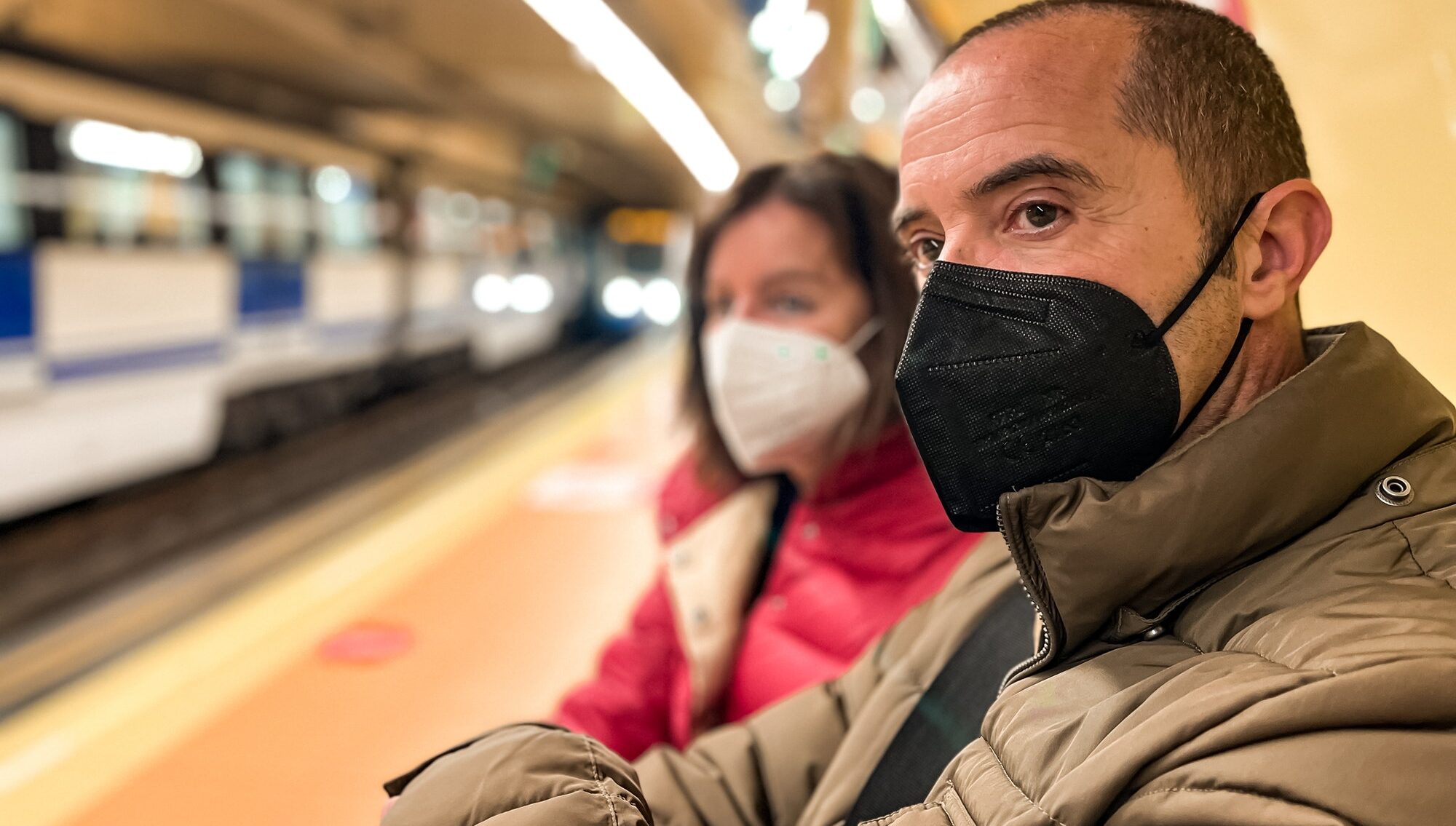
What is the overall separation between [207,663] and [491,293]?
427 inches

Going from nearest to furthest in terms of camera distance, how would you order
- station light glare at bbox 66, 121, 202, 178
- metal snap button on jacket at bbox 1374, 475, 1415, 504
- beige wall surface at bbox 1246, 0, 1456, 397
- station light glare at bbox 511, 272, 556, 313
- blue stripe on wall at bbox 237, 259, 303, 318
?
metal snap button on jacket at bbox 1374, 475, 1415, 504 < beige wall surface at bbox 1246, 0, 1456, 397 < station light glare at bbox 66, 121, 202, 178 < blue stripe on wall at bbox 237, 259, 303, 318 < station light glare at bbox 511, 272, 556, 313

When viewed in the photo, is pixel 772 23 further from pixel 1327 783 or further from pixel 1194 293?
pixel 1327 783

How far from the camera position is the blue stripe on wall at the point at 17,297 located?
447cm

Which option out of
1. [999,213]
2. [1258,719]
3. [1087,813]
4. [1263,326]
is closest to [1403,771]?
[1258,719]

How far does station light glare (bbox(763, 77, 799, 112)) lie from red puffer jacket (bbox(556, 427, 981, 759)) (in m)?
4.65

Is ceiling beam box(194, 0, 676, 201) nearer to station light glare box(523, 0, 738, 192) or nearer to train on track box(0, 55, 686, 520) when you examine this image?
train on track box(0, 55, 686, 520)

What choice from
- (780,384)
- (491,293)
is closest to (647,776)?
(780,384)

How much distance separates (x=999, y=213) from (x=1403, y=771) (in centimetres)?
68

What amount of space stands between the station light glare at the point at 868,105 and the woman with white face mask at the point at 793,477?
4.44m

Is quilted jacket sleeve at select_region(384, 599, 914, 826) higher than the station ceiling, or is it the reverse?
the station ceiling

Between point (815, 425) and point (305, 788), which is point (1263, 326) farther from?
point (305, 788)

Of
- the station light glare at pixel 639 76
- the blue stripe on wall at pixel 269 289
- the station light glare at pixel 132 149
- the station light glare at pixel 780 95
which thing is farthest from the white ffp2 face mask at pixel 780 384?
the blue stripe on wall at pixel 269 289

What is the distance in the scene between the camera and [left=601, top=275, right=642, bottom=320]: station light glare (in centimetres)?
2067

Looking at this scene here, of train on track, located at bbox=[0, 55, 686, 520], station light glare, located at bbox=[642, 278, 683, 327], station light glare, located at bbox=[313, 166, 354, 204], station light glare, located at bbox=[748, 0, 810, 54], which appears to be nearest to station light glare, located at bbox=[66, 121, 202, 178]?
train on track, located at bbox=[0, 55, 686, 520]
